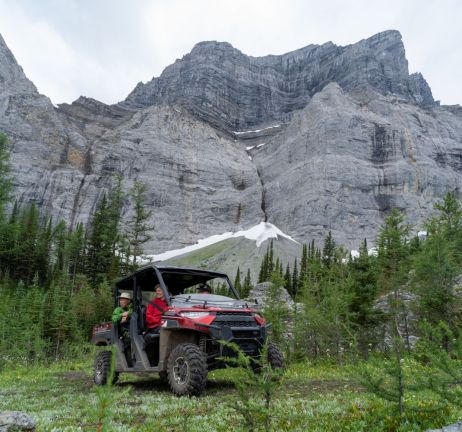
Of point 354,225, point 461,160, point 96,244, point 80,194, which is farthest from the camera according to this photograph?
point 461,160

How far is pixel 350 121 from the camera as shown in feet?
A: 420

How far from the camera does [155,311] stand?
33.9 feet

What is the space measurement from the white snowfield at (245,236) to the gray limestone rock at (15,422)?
330 ft

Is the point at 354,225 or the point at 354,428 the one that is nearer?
the point at 354,428

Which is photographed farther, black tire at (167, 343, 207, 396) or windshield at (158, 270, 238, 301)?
windshield at (158, 270, 238, 301)

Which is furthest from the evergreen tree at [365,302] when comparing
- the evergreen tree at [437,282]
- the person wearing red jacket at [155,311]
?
the person wearing red jacket at [155,311]

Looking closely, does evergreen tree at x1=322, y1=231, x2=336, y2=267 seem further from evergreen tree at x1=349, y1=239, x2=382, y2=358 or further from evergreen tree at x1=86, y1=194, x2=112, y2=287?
evergreen tree at x1=86, y1=194, x2=112, y2=287

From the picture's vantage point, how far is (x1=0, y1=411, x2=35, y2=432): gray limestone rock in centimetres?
484

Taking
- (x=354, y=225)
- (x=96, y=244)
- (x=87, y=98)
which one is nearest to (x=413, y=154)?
(x=354, y=225)

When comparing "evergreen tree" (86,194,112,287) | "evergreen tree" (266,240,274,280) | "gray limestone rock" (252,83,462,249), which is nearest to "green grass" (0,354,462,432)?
"evergreen tree" (86,194,112,287)

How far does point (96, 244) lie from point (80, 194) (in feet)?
188

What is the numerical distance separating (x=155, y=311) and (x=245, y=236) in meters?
104

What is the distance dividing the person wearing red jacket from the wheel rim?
1.38 metres

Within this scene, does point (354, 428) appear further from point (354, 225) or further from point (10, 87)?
point (10, 87)
